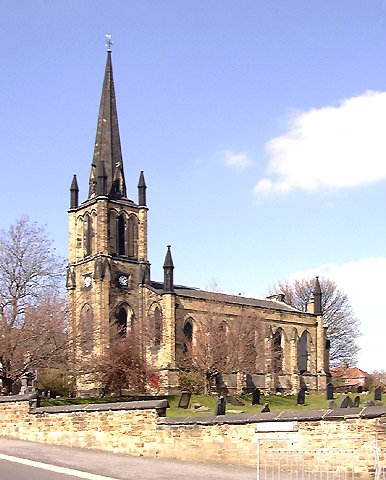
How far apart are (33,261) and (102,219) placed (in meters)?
27.8

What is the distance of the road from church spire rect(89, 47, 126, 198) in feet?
187

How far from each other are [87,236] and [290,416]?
197 feet

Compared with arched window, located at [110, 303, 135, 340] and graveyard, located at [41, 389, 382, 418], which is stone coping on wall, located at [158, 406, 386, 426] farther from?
arched window, located at [110, 303, 135, 340]

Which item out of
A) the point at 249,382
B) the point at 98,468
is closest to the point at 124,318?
the point at 249,382

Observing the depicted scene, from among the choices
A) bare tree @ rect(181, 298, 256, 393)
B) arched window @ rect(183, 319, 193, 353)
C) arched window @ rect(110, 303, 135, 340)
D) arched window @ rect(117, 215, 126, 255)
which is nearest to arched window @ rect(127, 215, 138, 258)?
arched window @ rect(117, 215, 126, 255)

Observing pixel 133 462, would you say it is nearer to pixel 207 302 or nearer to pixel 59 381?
pixel 59 381

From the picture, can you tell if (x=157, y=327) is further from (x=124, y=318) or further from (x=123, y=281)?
(x=123, y=281)

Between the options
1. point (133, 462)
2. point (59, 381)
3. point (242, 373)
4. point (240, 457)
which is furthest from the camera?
point (242, 373)

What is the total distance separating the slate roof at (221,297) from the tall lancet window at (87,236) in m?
7.08

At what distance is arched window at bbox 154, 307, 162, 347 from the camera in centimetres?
7094

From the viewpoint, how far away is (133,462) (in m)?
18.5

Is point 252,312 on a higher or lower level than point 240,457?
higher

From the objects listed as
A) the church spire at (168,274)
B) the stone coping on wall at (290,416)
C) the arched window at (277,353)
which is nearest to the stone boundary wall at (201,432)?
the stone coping on wall at (290,416)

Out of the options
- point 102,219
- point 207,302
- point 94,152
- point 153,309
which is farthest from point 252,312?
point 94,152
